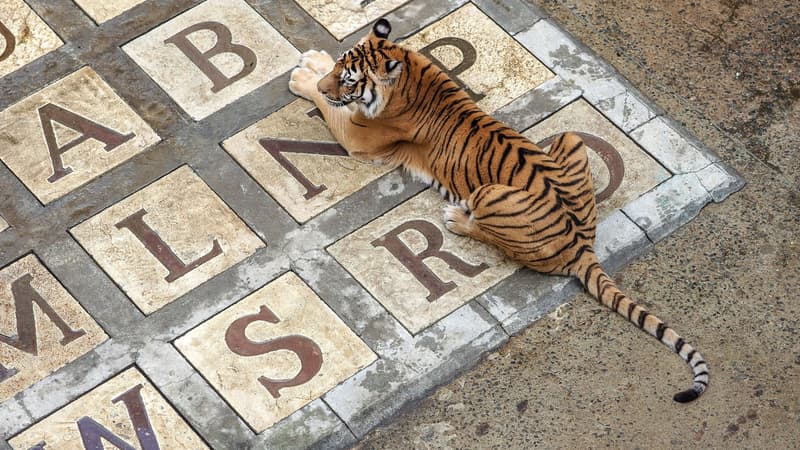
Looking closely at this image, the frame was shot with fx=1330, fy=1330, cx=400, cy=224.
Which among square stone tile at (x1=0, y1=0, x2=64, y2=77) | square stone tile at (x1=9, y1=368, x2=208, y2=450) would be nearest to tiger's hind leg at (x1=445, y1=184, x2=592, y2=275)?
square stone tile at (x1=9, y1=368, x2=208, y2=450)

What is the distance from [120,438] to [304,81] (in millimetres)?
2606

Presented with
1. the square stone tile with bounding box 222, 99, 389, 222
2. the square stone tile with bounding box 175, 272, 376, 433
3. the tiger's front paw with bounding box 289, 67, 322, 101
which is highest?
the tiger's front paw with bounding box 289, 67, 322, 101

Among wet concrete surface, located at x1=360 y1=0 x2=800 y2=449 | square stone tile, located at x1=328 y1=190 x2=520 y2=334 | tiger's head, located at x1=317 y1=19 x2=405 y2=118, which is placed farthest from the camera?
tiger's head, located at x1=317 y1=19 x2=405 y2=118

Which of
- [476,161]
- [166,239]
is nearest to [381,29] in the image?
[476,161]

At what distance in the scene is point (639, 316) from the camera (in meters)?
7.39

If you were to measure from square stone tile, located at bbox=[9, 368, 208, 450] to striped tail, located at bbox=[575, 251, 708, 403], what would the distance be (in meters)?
2.35

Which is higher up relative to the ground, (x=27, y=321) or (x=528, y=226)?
(x=528, y=226)

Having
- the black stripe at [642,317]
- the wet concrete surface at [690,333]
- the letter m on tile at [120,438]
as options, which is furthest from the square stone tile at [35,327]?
the black stripe at [642,317]

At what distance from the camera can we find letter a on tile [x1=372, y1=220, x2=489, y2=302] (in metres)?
7.64

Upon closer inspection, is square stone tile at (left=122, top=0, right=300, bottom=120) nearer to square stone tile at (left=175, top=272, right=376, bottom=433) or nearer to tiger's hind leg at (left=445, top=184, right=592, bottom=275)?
square stone tile at (left=175, top=272, right=376, bottom=433)

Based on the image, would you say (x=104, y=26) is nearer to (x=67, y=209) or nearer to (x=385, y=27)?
(x=67, y=209)

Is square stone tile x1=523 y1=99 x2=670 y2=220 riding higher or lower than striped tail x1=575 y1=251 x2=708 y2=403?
higher

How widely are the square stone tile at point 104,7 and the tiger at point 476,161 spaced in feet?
5.23

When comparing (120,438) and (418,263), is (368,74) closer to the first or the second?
(418,263)
